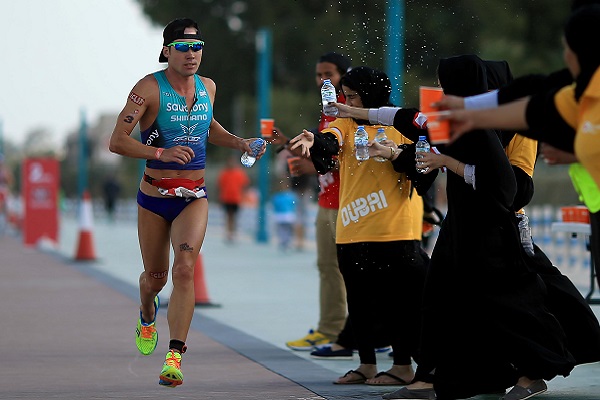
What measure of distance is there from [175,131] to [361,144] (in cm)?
119

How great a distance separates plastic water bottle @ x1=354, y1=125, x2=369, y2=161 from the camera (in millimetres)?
7629

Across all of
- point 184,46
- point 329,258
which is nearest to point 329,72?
point 329,258

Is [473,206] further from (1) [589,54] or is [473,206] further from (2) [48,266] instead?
(2) [48,266]

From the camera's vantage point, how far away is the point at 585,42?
5.27 metres

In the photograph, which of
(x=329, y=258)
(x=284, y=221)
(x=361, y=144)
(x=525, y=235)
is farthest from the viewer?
(x=284, y=221)

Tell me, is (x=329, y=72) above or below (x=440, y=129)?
above

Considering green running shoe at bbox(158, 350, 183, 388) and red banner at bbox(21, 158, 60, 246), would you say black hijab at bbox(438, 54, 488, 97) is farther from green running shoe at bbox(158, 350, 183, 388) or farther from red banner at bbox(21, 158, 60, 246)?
red banner at bbox(21, 158, 60, 246)

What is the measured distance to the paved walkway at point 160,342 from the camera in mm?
8000

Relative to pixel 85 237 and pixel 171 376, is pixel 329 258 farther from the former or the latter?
pixel 85 237

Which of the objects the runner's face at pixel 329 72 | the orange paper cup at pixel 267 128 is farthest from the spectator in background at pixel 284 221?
the orange paper cup at pixel 267 128

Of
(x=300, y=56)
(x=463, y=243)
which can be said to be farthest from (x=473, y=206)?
(x=300, y=56)

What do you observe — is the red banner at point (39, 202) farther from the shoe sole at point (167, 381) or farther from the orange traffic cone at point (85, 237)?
the shoe sole at point (167, 381)

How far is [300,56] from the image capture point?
62.6 metres

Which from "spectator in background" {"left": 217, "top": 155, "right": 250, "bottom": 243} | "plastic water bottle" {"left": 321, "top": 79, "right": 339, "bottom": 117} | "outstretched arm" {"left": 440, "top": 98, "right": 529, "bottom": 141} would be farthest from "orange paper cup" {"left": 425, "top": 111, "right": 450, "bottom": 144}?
"spectator in background" {"left": 217, "top": 155, "right": 250, "bottom": 243}
